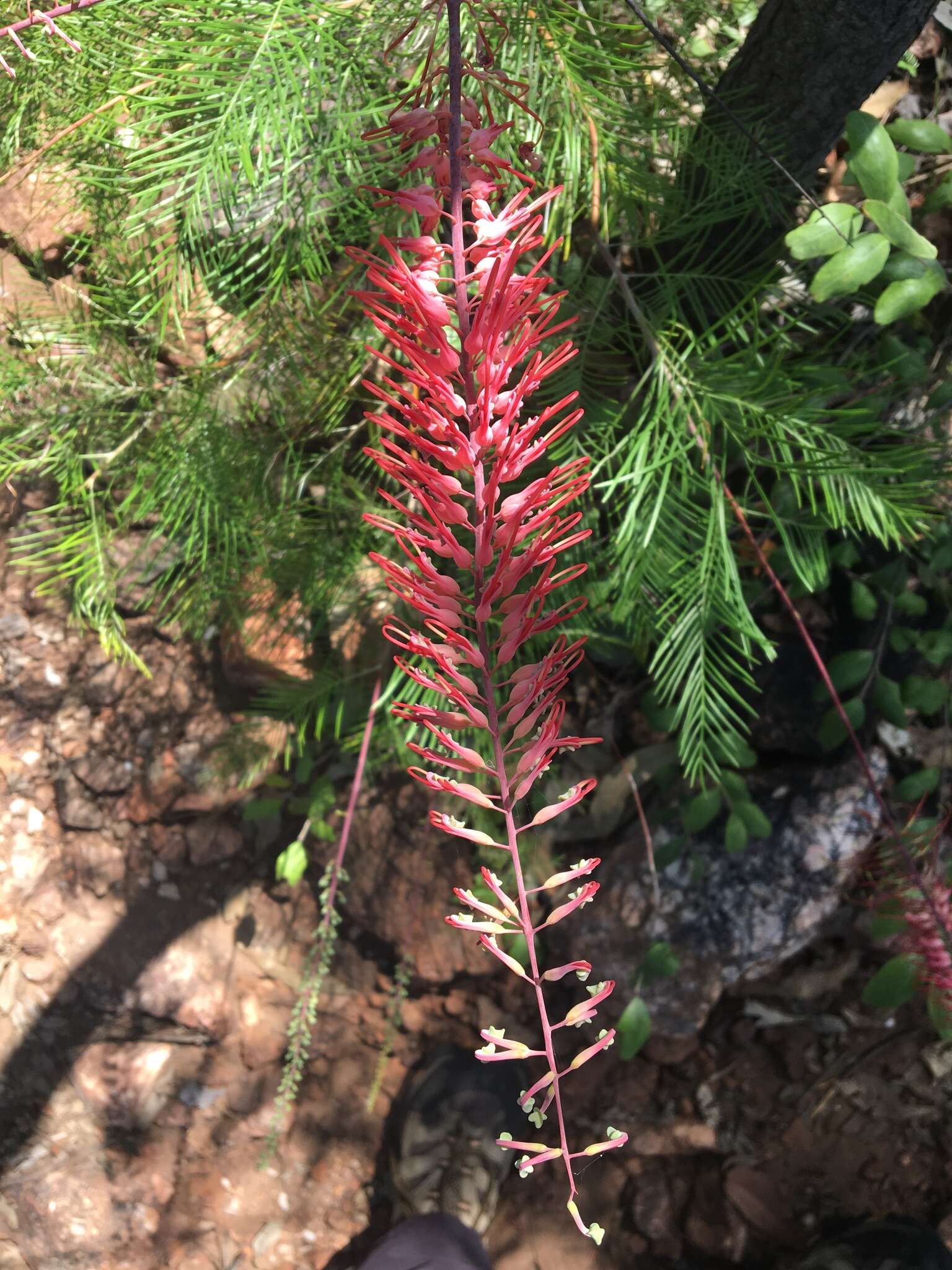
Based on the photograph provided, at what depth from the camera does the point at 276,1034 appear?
2.15 meters

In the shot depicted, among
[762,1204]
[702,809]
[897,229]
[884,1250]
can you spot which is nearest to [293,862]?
[702,809]

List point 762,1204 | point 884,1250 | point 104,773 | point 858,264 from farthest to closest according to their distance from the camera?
point 104,773 → point 762,1204 → point 884,1250 → point 858,264

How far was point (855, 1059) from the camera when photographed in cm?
186

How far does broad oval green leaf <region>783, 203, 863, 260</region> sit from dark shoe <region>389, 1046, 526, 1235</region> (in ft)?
6.20

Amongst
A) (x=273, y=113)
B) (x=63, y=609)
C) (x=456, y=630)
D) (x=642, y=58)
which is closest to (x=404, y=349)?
(x=456, y=630)

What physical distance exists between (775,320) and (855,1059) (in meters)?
1.50

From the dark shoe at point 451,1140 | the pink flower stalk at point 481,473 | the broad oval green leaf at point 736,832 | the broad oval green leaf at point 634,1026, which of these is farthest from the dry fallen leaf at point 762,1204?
the pink flower stalk at point 481,473

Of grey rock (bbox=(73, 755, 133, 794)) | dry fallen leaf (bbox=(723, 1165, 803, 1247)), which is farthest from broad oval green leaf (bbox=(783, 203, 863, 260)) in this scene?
dry fallen leaf (bbox=(723, 1165, 803, 1247))

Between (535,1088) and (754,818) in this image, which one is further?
(754,818)

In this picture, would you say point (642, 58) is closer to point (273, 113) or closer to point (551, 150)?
point (551, 150)

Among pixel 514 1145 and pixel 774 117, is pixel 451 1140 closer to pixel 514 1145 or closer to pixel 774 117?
pixel 514 1145

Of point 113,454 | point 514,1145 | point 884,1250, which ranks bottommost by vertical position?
point 884,1250

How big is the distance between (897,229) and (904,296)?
0.27 feet

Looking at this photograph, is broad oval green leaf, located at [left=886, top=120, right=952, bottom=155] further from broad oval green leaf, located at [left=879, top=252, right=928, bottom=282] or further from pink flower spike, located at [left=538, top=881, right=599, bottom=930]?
pink flower spike, located at [left=538, top=881, right=599, bottom=930]
